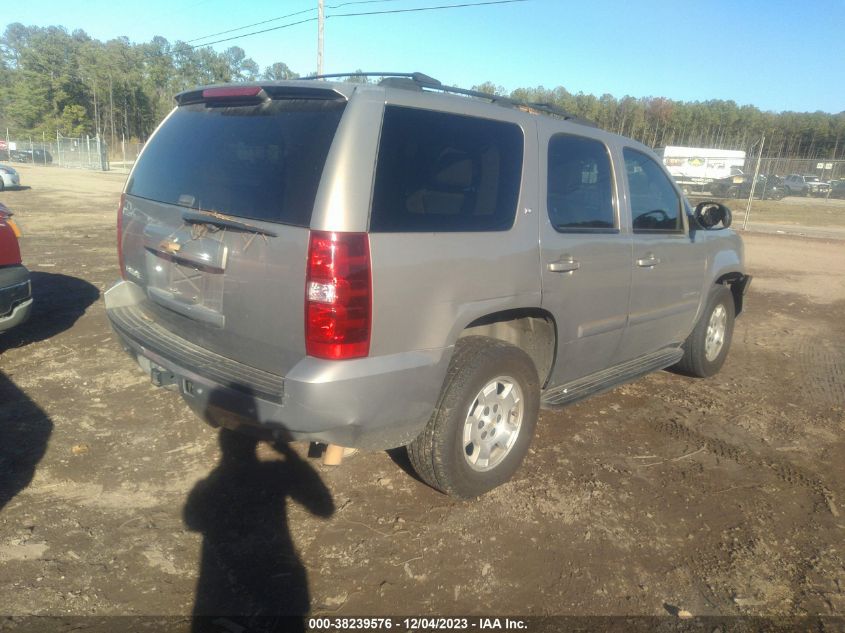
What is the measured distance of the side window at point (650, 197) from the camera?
13.3 ft

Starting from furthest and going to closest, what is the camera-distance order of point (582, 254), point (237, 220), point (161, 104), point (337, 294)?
point (161, 104), point (582, 254), point (237, 220), point (337, 294)

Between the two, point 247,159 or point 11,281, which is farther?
point 11,281

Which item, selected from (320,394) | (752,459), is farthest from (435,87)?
(752,459)

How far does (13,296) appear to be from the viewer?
4492 mm

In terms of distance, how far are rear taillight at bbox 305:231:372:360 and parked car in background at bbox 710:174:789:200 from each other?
124ft

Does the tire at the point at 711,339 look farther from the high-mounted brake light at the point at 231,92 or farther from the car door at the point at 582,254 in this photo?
the high-mounted brake light at the point at 231,92

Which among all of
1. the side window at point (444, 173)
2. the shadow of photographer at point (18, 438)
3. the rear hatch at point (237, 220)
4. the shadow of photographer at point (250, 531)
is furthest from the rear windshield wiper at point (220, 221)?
the shadow of photographer at point (18, 438)

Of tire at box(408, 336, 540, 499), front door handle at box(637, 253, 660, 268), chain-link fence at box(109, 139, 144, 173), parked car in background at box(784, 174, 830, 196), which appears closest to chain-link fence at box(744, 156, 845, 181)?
parked car in background at box(784, 174, 830, 196)

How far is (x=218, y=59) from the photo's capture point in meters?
68.5

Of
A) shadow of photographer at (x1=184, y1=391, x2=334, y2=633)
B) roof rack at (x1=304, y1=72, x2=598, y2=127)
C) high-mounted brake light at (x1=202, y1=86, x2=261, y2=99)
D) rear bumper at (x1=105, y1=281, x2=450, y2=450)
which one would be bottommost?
shadow of photographer at (x1=184, y1=391, x2=334, y2=633)

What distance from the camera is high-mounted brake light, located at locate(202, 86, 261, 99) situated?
281 centimetres

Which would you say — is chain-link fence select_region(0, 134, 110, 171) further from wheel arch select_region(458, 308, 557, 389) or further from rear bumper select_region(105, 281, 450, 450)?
wheel arch select_region(458, 308, 557, 389)

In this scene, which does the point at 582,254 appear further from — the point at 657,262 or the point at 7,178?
the point at 7,178

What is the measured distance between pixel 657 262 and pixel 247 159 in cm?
275
